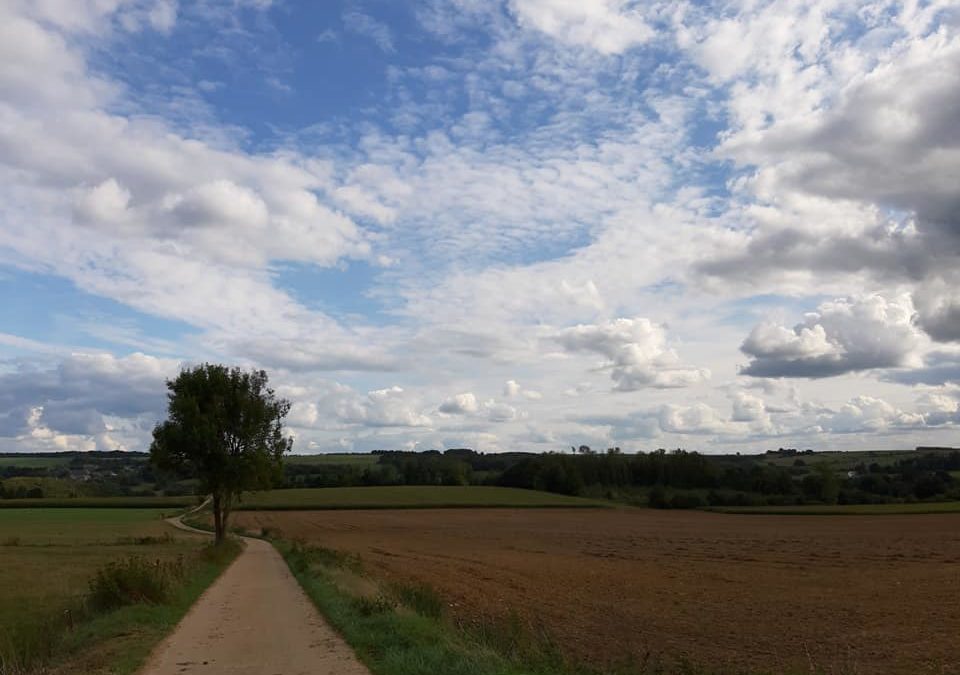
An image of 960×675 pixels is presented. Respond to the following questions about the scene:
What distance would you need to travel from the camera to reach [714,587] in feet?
102

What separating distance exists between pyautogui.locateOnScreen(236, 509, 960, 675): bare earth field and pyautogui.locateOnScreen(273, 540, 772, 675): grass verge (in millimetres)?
1152

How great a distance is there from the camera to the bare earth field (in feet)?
58.6

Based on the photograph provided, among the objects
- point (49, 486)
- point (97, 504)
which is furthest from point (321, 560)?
point (49, 486)

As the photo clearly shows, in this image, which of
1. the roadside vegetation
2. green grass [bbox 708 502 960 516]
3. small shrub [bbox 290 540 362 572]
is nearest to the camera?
the roadside vegetation

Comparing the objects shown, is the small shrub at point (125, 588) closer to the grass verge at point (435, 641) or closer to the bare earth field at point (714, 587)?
the grass verge at point (435, 641)

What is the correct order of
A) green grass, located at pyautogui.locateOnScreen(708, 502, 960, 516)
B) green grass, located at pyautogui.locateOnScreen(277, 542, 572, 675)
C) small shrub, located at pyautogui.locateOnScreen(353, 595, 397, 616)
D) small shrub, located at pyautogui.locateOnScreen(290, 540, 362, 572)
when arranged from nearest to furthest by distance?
green grass, located at pyautogui.locateOnScreen(277, 542, 572, 675) < small shrub, located at pyautogui.locateOnScreen(353, 595, 397, 616) < small shrub, located at pyautogui.locateOnScreen(290, 540, 362, 572) < green grass, located at pyautogui.locateOnScreen(708, 502, 960, 516)

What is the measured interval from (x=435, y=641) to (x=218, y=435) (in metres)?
35.5

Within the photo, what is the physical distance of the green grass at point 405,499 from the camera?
113 m

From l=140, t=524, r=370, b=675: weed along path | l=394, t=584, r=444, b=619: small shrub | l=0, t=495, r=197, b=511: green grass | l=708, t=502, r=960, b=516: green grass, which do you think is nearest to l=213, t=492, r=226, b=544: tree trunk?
l=140, t=524, r=370, b=675: weed along path

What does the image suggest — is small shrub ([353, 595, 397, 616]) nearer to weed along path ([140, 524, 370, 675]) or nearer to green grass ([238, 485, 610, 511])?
weed along path ([140, 524, 370, 675])

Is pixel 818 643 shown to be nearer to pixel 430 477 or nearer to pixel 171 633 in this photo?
pixel 171 633

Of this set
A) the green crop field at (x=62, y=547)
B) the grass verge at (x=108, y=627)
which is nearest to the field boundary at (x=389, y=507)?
the green crop field at (x=62, y=547)

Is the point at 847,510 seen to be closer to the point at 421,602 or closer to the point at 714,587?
the point at 714,587

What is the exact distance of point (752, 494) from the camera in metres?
126
